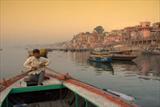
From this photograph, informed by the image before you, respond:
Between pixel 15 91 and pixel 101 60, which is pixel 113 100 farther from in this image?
pixel 101 60

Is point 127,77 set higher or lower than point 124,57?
lower

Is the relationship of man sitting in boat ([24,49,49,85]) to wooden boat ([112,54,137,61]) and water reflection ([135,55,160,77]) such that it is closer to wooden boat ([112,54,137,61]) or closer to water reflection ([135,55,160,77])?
water reflection ([135,55,160,77])

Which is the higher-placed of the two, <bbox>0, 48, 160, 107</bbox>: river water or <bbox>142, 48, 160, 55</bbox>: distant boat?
<bbox>142, 48, 160, 55</bbox>: distant boat

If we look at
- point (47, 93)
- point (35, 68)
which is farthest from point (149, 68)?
point (35, 68)

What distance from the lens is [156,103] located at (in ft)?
49.1

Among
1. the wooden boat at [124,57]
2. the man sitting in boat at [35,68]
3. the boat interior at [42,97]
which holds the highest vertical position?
the man sitting in boat at [35,68]

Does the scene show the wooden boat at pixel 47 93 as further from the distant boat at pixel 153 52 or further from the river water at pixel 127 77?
the distant boat at pixel 153 52

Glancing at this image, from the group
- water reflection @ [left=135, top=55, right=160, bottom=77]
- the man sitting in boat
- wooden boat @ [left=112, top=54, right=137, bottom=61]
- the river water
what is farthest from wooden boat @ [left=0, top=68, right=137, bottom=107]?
wooden boat @ [left=112, top=54, right=137, bottom=61]

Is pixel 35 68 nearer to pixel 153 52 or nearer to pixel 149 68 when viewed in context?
pixel 149 68

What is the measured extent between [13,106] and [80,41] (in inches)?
6542

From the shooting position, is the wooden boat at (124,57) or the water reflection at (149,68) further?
the wooden boat at (124,57)

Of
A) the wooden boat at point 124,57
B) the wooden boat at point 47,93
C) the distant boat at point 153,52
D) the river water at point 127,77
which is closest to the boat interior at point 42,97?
the wooden boat at point 47,93

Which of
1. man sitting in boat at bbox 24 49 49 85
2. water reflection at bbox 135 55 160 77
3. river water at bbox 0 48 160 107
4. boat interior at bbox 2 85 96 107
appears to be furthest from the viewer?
water reflection at bbox 135 55 160 77

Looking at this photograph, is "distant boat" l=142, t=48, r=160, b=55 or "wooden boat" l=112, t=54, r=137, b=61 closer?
"wooden boat" l=112, t=54, r=137, b=61
